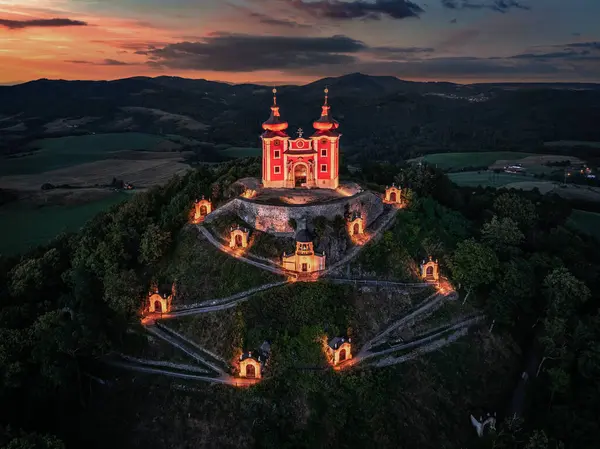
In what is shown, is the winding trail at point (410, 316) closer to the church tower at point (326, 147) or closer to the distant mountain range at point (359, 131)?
the church tower at point (326, 147)

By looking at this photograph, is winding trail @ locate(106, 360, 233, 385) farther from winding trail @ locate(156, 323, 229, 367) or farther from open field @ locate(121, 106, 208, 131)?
Result: open field @ locate(121, 106, 208, 131)

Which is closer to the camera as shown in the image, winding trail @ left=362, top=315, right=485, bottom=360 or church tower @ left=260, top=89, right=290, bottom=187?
winding trail @ left=362, top=315, right=485, bottom=360

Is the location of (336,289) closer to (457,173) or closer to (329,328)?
(329,328)

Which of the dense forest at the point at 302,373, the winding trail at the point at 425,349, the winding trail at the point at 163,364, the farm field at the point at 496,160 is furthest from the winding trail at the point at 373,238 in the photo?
the farm field at the point at 496,160

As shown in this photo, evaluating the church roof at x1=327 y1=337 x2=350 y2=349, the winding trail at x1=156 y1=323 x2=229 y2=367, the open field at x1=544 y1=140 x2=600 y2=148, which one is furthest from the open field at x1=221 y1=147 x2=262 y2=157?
the church roof at x1=327 y1=337 x2=350 y2=349

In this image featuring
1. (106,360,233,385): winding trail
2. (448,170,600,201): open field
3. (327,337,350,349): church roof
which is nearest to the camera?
(106,360,233,385): winding trail

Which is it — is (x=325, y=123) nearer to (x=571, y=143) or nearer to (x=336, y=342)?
(x=336, y=342)

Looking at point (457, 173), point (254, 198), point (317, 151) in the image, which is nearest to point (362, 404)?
point (254, 198)
